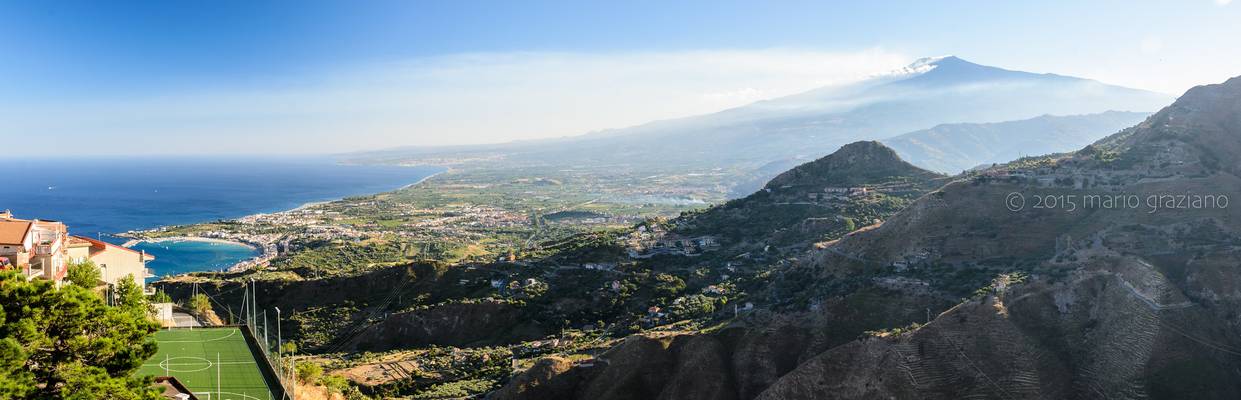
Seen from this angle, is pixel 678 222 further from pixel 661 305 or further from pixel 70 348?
pixel 70 348

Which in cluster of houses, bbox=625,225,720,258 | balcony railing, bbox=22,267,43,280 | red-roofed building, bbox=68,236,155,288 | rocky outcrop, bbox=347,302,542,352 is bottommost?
rocky outcrop, bbox=347,302,542,352

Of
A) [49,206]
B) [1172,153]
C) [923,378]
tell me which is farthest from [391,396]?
[49,206]

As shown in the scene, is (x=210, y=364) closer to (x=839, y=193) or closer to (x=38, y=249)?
(x=38, y=249)

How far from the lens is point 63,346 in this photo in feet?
64.3

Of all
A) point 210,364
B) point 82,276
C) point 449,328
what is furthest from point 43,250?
point 449,328

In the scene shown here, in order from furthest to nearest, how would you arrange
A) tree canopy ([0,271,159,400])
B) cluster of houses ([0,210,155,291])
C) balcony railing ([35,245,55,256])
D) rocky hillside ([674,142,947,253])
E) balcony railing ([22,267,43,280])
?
rocky hillside ([674,142,947,253]) → balcony railing ([35,245,55,256]) → cluster of houses ([0,210,155,291]) → balcony railing ([22,267,43,280]) → tree canopy ([0,271,159,400])

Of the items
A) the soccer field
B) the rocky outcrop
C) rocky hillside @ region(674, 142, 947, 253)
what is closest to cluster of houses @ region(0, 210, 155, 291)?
the soccer field

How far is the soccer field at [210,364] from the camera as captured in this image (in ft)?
91.5

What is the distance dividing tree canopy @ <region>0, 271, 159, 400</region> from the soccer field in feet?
22.7

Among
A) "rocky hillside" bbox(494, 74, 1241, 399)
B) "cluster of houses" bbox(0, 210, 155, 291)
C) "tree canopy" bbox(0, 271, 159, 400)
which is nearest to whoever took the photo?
"tree canopy" bbox(0, 271, 159, 400)

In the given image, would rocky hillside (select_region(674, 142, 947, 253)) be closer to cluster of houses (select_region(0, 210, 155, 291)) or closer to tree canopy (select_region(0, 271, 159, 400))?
cluster of houses (select_region(0, 210, 155, 291))

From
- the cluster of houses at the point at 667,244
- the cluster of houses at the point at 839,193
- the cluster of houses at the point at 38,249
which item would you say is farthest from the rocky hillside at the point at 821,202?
the cluster of houses at the point at 38,249

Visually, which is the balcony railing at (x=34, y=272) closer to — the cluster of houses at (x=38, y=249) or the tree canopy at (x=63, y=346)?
the cluster of houses at (x=38, y=249)

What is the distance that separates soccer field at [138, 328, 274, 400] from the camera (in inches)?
1097
